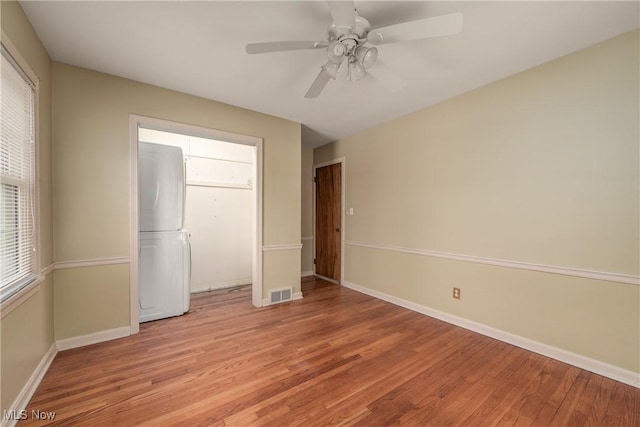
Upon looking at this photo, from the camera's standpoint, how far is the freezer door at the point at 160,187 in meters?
2.76

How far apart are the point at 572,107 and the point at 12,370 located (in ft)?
13.5

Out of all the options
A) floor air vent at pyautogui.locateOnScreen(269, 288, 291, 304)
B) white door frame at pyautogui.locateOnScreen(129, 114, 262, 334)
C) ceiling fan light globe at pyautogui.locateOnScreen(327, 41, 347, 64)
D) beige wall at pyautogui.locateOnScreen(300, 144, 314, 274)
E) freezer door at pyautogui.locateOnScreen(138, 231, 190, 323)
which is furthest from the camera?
beige wall at pyautogui.locateOnScreen(300, 144, 314, 274)

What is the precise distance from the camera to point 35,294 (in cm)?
176

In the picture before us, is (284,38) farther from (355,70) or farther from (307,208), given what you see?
(307,208)

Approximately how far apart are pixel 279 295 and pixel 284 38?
2782 millimetres

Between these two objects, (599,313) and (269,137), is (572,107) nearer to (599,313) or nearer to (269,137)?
(599,313)

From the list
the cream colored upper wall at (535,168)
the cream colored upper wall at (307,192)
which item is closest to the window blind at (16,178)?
the cream colored upper wall at (535,168)

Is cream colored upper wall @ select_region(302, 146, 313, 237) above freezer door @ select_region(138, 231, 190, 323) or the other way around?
above

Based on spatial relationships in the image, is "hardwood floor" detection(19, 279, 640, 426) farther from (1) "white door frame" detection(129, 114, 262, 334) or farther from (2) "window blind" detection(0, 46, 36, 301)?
(2) "window blind" detection(0, 46, 36, 301)

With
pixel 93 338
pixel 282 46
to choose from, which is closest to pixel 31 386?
pixel 93 338

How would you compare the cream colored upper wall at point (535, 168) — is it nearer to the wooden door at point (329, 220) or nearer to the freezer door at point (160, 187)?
the wooden door at point (329, 220)

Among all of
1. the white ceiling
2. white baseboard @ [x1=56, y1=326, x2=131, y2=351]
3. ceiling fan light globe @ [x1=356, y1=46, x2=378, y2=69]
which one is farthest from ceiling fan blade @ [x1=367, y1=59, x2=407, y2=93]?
white baseboard @ [x1=56, y1=326, x2=131, y2=351]

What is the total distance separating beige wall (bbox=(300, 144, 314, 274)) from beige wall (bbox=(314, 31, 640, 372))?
1.86m

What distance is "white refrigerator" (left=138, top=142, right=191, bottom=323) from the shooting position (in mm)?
2752
